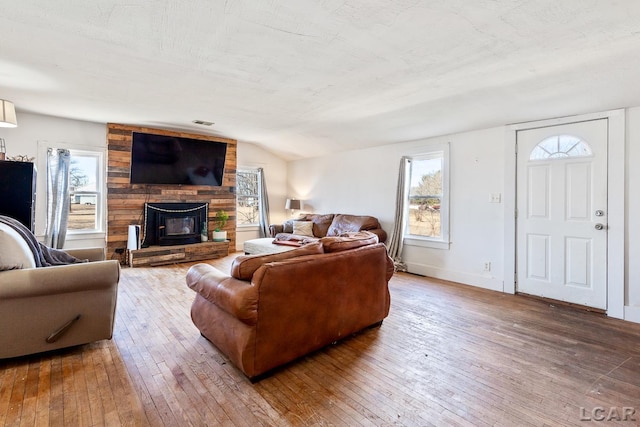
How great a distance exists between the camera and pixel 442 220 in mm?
4645

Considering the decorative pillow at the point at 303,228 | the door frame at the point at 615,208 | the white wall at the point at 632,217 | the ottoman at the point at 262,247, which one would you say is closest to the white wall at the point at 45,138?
the ottoman at the point at 262,247

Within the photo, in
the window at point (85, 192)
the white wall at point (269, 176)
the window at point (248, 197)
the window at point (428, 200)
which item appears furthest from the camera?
the window at point (248, 197)

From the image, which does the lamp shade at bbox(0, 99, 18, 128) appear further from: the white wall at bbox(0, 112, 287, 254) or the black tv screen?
the black tv screen

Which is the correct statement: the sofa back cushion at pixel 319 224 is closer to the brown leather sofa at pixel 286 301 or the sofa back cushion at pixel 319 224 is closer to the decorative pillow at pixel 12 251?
the brown leather sofa at pixel 286 301

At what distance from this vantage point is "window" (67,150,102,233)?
16.4ft

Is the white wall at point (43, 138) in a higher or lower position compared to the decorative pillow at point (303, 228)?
higher

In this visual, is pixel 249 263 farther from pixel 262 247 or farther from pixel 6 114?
pixel 262 247

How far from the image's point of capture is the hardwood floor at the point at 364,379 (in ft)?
5.50

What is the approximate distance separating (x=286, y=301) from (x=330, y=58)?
1.98 m

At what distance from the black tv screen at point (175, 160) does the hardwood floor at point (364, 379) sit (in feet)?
9.83

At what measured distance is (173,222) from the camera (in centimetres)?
563

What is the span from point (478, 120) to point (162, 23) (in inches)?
141

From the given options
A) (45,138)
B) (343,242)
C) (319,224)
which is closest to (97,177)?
(45,138)

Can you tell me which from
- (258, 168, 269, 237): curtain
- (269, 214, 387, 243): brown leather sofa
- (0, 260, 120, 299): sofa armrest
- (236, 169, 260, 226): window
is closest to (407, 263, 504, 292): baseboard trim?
(269, 214, 387, 243): brown leather sofa
